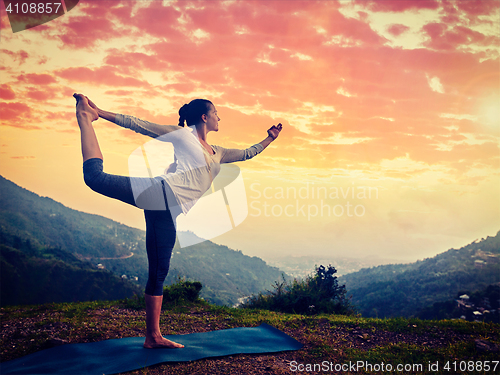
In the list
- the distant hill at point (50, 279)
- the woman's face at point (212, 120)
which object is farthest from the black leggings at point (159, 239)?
the distant hill at point (50, 279)

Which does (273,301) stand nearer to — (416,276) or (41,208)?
(416,276)

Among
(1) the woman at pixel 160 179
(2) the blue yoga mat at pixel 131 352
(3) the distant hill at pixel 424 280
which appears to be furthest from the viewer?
(3) the distant hill at pixel 424 280

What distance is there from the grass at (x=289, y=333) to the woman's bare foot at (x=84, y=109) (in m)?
2.65

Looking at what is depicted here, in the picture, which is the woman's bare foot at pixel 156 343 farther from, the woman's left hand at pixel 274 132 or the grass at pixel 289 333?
the woman's left hand at pixel 274 132

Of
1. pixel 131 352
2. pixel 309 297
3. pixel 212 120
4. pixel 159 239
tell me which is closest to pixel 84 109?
pixel 212 120

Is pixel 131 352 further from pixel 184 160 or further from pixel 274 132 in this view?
pixel 274 132

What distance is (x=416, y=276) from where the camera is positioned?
29.2 metres

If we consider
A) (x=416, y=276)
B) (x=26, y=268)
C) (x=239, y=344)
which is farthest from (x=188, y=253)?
(x=239, y=344)

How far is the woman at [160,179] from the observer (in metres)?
3.05

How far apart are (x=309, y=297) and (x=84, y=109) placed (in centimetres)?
671

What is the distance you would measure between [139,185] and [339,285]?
6914 mm

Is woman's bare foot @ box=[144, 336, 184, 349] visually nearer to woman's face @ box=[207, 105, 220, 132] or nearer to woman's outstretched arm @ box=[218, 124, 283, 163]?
woman's outstretched arm @ box=[218, 124, 283, 163]

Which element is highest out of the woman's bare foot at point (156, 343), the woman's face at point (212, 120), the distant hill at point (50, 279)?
the woman's face at point (212, 120)

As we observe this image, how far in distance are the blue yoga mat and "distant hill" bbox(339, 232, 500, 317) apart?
16.1 m
